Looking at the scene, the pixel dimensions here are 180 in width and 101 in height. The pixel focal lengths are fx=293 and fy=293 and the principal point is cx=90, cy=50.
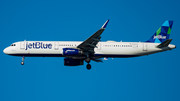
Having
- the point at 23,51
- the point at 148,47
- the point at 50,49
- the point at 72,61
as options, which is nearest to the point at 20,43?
the point at 23,51

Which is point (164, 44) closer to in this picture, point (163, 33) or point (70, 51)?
point (163, 33)

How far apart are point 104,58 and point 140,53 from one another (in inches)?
231

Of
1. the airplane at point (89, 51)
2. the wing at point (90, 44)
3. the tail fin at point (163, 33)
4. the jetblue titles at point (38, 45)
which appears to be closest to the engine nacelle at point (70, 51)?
the wing at point (90, 44)

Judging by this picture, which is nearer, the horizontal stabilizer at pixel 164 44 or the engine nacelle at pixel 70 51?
the engine nacelle at pixel 70 51

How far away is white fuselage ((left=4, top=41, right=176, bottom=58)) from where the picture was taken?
46500 mm

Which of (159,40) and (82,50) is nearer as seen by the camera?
(82,50)

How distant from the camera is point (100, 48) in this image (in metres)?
46.6

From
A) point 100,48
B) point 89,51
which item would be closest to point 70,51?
point 89,51

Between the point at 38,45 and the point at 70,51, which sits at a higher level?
→ the point at 38,45

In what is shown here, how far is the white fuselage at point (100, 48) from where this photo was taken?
46500 mm

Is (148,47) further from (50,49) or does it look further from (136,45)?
(50,49)

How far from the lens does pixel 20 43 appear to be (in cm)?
4778

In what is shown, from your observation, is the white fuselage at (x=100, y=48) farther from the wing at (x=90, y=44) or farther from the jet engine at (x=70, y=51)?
the jet engine at (x=70, y=51)

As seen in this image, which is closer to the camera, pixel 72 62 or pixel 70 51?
pixel 70 51
